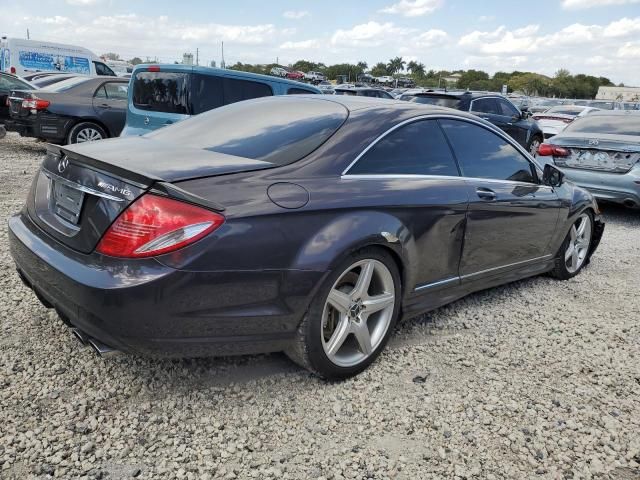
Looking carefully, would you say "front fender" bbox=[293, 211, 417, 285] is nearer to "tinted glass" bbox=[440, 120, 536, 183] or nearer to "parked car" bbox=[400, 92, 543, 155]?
"tinted glass" bbox=[440, 120, 536, 183]

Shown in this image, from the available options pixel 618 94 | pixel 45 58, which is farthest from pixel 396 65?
pixel 45 58

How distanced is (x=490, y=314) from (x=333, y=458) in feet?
6.49

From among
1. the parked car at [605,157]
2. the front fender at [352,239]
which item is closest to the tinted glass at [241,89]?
the parked car at [605,157]

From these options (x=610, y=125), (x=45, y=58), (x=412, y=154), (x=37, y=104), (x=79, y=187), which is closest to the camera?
(x=79, y=187)

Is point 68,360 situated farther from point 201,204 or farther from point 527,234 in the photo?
point 527,234

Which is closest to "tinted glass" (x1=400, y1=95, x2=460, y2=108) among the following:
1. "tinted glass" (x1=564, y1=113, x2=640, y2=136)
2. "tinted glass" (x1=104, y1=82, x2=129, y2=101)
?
"tinted glass" (x1=564, y1=113, x2=640, y2=136)

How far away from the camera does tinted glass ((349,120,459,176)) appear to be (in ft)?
9.54

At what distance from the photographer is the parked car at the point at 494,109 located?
10789mm

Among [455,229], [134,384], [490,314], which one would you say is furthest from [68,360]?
[490,314]

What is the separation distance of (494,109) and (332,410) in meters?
10.5

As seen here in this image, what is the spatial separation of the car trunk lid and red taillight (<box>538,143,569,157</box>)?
6004 mm

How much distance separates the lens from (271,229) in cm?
234

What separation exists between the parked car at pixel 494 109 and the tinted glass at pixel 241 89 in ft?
14.0

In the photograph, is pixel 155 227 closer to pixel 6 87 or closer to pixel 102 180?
pixel 102 180
